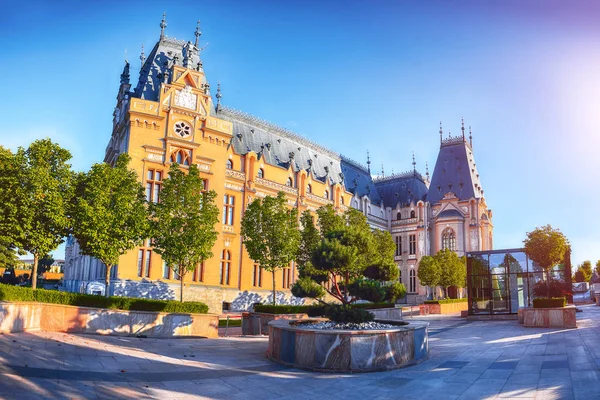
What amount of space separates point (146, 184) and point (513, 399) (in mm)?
35331

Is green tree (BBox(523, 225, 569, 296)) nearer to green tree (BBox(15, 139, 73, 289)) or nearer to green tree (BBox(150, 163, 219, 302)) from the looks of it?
green tree (BBox(150, 163, 219, 302))

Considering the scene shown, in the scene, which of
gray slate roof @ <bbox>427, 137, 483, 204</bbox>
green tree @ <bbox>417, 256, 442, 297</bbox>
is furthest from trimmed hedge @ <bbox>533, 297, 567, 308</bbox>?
gray slate roof @ <bbox>427, 137, 483, 204</bbox>

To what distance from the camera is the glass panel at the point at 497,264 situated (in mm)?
40737

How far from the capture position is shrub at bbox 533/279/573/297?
35.6m

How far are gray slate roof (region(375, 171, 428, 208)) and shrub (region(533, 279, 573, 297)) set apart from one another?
4264cm

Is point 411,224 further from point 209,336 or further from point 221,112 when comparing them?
point 209,336

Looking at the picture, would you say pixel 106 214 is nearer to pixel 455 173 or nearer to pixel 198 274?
pixel 198 274

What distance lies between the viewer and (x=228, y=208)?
163 feet

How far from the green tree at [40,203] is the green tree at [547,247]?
34.3 m

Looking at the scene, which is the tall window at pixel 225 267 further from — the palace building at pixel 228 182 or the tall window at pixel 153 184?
the tall window at pixel 153 184

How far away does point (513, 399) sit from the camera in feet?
36.7

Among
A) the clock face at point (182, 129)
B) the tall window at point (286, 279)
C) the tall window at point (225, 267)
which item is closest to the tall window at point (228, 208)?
the tall window at point (225, 267)

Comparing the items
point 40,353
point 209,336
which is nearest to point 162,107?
point 209,336

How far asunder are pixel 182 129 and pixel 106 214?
17731 millimetres
